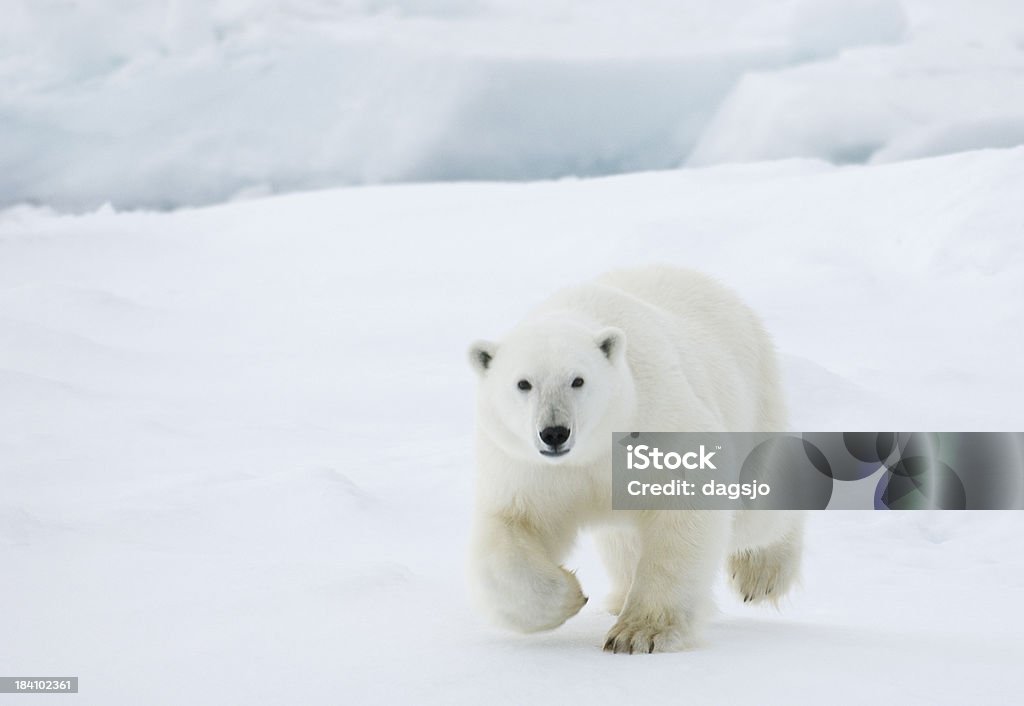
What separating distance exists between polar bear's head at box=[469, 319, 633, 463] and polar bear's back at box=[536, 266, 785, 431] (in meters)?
0.16

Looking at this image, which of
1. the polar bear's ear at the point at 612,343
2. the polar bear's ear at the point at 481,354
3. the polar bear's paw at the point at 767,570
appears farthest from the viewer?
the polar bear's paw at the point at 767,570

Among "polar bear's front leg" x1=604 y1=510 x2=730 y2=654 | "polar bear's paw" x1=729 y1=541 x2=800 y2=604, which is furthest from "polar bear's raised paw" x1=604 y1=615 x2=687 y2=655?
"polar bear's paw" x1=729 y1=541 x2=800 y2=604

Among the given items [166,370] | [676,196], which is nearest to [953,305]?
[676,196]

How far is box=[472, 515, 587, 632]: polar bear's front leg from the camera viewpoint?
10.3 ft

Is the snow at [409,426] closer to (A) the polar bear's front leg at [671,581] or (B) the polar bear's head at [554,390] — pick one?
(A) the polar bear's front leg at [671,581]

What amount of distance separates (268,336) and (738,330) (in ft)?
33.2

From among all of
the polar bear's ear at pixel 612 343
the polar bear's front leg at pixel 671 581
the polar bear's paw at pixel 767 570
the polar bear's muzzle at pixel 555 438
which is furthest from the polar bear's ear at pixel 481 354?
the polar bear's paw at pixel 767 570

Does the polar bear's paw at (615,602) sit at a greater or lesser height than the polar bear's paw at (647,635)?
greater

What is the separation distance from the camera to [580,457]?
10.8 feet

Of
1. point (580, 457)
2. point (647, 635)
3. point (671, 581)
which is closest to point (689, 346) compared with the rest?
point (580, 457)

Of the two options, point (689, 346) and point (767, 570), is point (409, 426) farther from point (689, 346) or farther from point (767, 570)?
point (689, 346)

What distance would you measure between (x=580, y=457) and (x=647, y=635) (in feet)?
1.74

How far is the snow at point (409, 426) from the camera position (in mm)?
2932

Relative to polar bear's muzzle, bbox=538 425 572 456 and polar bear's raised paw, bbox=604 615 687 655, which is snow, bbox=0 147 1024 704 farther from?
polar bear's muzzle, bbox=538 425 572 456
